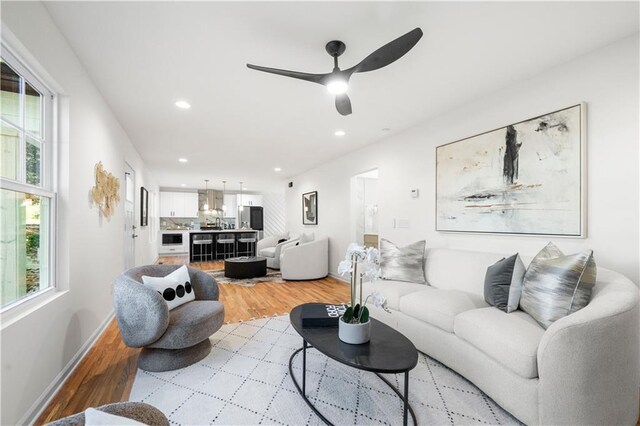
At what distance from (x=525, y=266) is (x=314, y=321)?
1.82 meters

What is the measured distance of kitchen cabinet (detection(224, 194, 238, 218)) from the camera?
36.3 ft

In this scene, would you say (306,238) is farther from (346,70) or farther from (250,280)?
(346,70)

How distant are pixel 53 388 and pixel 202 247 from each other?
6.31 meters

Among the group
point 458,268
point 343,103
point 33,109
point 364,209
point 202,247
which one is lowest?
point 202,247

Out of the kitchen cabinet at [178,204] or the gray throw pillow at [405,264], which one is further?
the kitchen cabinet at [178,204]

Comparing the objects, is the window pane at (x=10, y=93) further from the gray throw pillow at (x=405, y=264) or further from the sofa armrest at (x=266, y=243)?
the sofa armrest at (x=266, y=243)

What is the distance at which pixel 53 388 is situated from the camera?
6.14ft

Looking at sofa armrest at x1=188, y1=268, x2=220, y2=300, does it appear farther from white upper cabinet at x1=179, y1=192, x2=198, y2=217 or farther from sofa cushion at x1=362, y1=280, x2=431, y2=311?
white upper cabinet at x1=179, y1=192, x2=198, y2=217

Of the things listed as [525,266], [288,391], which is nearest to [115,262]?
[288,391]

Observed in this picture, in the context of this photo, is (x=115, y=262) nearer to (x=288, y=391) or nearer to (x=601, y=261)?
(x=288, y=391)

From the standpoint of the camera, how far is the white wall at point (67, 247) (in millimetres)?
1496

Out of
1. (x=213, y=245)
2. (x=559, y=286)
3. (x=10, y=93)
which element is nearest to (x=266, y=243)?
(x=213, y=245)

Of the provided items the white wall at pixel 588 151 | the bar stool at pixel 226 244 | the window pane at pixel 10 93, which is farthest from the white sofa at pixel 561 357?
the bar stool at pixel 226 244

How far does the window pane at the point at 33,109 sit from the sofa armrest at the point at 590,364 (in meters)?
3.36
